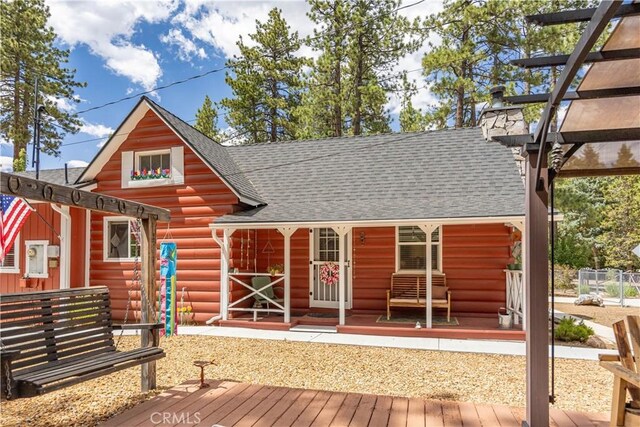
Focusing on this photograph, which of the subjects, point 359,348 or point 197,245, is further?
point 197,245

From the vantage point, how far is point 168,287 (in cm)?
746

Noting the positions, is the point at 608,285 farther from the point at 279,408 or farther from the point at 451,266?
the point at 279,408

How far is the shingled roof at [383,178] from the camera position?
779cm

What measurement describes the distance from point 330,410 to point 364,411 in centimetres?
31

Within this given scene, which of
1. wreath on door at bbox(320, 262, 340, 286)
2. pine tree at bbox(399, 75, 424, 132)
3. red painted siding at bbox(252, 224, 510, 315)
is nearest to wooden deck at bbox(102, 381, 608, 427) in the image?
wreath on door at bbox(320, 262, 340, 286)

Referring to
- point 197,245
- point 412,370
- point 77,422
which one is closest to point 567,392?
point 412,370

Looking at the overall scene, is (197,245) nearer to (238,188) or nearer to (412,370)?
(238,188)

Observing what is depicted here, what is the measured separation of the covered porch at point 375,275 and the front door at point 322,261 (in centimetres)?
2

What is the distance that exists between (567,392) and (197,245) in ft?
24.4

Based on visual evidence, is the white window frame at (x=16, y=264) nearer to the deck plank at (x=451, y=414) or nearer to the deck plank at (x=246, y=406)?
the deck plank at (x=246, y=406)

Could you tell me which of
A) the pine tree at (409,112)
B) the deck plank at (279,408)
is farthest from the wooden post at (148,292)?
the pine tree at (409,112)

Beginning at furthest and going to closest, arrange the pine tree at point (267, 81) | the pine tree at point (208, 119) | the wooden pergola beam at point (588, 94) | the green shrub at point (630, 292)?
the pine tree at point (208, 119), the pine tree at point (267, 81), the green shrub at point (630, 292), the wooden pergola beam at point (588, 94)

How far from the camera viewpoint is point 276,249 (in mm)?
9805

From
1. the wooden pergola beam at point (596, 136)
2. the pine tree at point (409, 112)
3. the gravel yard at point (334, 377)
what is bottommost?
the gravel yard at point (334, 377)
